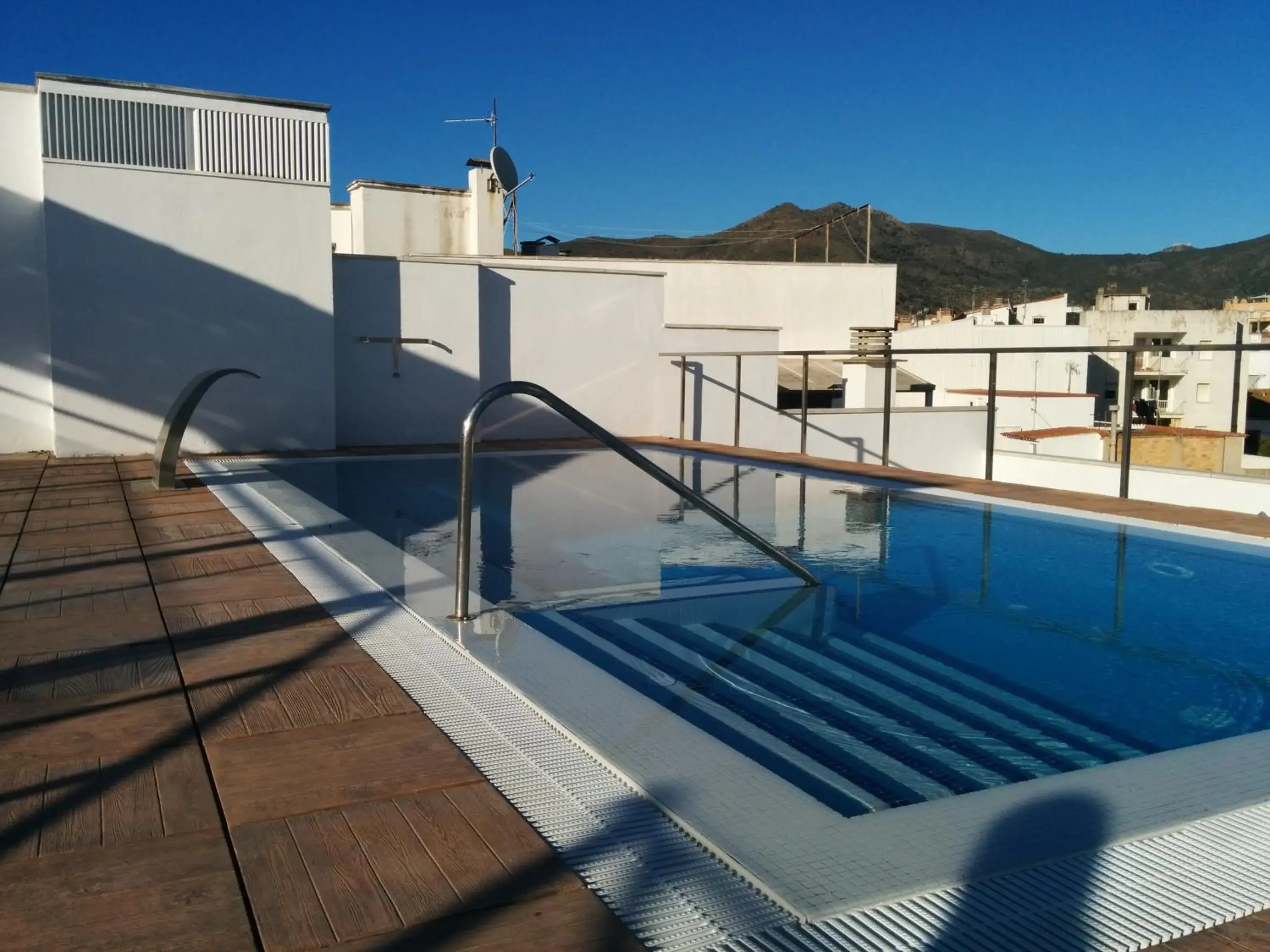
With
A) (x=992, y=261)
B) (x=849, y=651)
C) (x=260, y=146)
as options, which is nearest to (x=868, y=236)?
(x=260, y=146)

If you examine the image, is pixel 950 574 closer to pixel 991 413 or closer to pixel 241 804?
pixel 991 413

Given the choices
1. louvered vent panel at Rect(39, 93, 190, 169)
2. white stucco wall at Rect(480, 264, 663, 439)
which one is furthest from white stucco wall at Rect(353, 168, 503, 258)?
louvered vent panel at Rect(39, 93, 190, 169)

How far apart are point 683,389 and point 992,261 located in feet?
305

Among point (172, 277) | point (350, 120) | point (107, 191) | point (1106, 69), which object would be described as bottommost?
point (172, 277)

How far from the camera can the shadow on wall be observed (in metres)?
1.57

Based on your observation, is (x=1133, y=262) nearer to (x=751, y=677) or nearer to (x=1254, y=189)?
(x=1254, y=189)

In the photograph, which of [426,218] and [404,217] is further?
[426,218]

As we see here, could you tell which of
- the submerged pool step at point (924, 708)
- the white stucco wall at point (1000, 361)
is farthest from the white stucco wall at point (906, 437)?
the white stucco wall at point (1000, 361)

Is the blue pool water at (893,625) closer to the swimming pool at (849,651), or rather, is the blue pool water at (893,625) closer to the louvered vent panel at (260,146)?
the swimming pool at (849,651)

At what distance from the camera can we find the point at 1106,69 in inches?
1204

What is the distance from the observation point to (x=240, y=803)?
6.55ft

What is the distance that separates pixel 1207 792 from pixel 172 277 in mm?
8965

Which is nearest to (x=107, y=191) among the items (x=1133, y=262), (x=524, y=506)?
(x=524, y=506)

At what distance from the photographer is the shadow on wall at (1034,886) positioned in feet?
5.14
